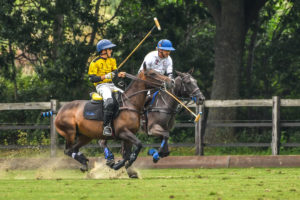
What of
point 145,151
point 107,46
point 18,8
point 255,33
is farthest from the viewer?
point 255,33

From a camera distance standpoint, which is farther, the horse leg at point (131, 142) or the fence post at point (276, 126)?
the fence post at point (276, 126)

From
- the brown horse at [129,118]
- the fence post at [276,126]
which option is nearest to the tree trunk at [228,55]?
the fence post at [276,126]

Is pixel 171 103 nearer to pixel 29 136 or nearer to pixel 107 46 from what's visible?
pixel 107 46

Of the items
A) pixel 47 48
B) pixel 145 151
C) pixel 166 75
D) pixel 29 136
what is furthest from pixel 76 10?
pixel 166 75

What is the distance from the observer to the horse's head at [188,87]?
490 inches

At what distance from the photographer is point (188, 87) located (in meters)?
12.6

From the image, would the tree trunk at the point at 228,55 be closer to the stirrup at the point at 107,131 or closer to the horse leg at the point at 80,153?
the horse leg at the point at 80,153

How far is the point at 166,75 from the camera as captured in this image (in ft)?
43.8

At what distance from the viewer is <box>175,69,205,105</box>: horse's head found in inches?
490

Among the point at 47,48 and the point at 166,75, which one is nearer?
the point at 166,75

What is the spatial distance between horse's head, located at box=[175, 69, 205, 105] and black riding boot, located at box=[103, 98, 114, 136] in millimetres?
1415

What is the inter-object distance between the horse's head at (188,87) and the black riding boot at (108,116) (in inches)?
55.7

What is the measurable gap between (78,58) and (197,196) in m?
11.5

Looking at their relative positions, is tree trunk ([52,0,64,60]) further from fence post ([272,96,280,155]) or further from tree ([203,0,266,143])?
fence post ([272,96,280,155])
